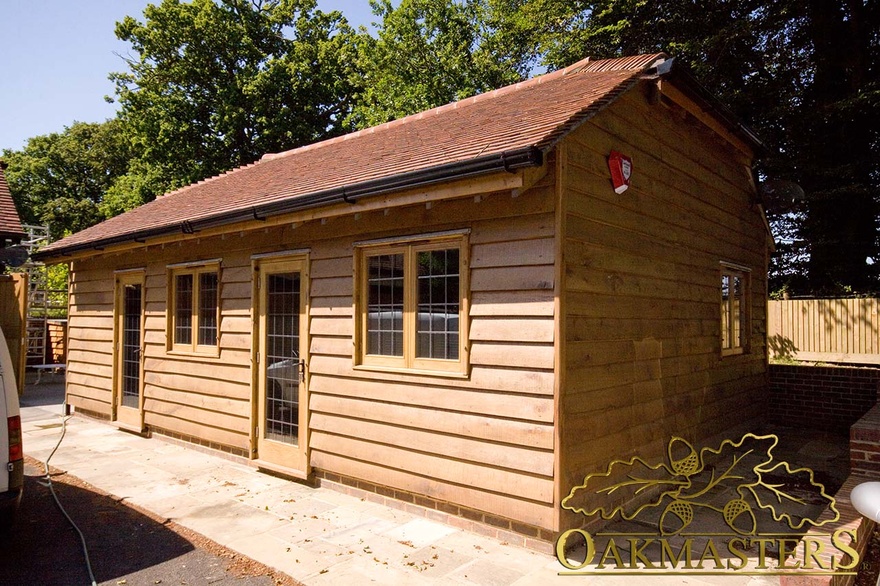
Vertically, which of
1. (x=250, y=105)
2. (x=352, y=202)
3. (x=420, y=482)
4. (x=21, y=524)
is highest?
(x=250, y=105)

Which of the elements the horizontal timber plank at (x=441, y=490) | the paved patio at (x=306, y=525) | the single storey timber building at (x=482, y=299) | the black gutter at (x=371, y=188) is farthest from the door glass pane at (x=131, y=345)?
the horizontal timber plank at (x=441, y=490)

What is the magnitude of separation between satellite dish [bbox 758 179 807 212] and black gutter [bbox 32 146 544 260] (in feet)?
19.1

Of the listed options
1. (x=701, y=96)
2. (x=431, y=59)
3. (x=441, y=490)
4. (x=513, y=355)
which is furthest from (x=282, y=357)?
(x=431, y=59)

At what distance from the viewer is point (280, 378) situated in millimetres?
6445

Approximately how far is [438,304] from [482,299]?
526 mm

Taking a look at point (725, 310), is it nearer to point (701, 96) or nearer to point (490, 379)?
point (701, 96)

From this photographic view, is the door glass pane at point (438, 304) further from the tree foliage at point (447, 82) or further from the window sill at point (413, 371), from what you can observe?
the tree foliage at point (447, 82)

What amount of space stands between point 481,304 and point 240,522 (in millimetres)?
2811

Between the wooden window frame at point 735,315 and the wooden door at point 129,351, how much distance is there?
27.4ft

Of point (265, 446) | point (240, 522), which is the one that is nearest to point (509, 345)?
point (240, 522)

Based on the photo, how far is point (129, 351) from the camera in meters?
9.05

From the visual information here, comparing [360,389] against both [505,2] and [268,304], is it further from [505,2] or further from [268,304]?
[505,2]

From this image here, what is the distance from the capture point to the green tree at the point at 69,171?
31.2m

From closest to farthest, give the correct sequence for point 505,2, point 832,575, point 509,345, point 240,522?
point 832,575 < point 509,345 < point 240,522 < point 505,2
